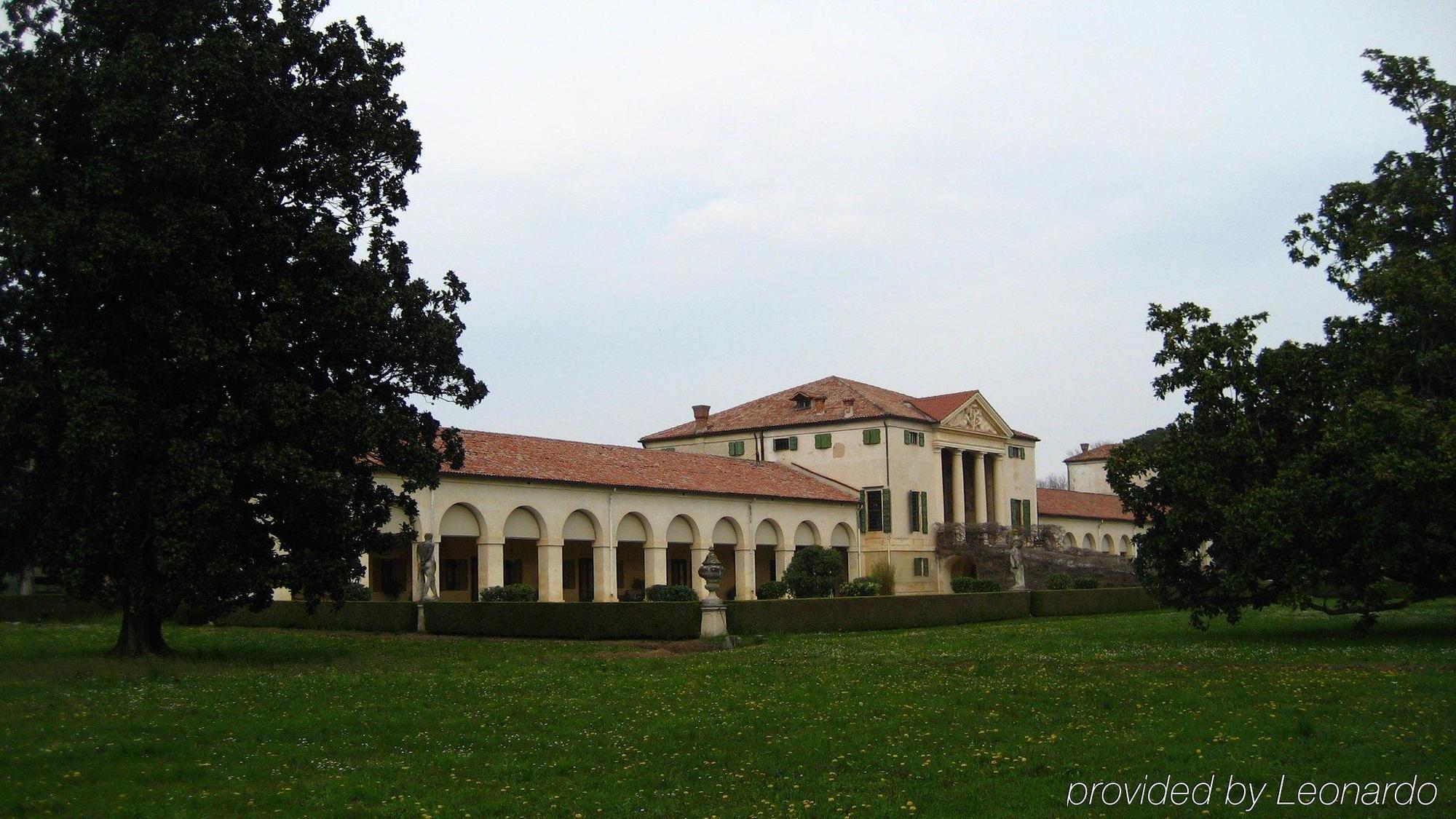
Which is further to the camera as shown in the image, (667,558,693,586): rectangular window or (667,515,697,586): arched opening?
(667,558,693,586): rectangular window

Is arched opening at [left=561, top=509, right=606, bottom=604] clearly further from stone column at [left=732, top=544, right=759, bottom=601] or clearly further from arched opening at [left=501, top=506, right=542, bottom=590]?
stone column at [left=732, top=544, right=759, bottom=601]

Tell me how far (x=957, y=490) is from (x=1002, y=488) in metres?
4.50

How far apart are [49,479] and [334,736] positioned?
10.3m

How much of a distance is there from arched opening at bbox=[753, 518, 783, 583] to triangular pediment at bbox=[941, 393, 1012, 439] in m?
11.1

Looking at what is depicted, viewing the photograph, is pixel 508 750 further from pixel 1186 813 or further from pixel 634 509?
pixel 634 509

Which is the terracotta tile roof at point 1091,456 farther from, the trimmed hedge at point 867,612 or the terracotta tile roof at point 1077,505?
the trimmed hedge at point 867,612

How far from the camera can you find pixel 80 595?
19688 millimetres

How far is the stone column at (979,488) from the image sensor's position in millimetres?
→ 61344

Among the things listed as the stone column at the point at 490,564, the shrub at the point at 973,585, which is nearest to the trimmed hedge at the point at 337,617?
the stone column at the point at 490,564

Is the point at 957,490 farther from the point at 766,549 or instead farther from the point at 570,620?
the point at 570,620

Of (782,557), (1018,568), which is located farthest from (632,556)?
(1018,568)

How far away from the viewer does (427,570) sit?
32.1 m

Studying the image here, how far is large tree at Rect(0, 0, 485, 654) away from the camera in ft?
61.5

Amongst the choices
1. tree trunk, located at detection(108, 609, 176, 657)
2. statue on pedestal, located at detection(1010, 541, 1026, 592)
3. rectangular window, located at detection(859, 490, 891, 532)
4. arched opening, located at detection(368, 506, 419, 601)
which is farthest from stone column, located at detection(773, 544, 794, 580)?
tree trunk, located at detection(108, 609, 176, 657)
